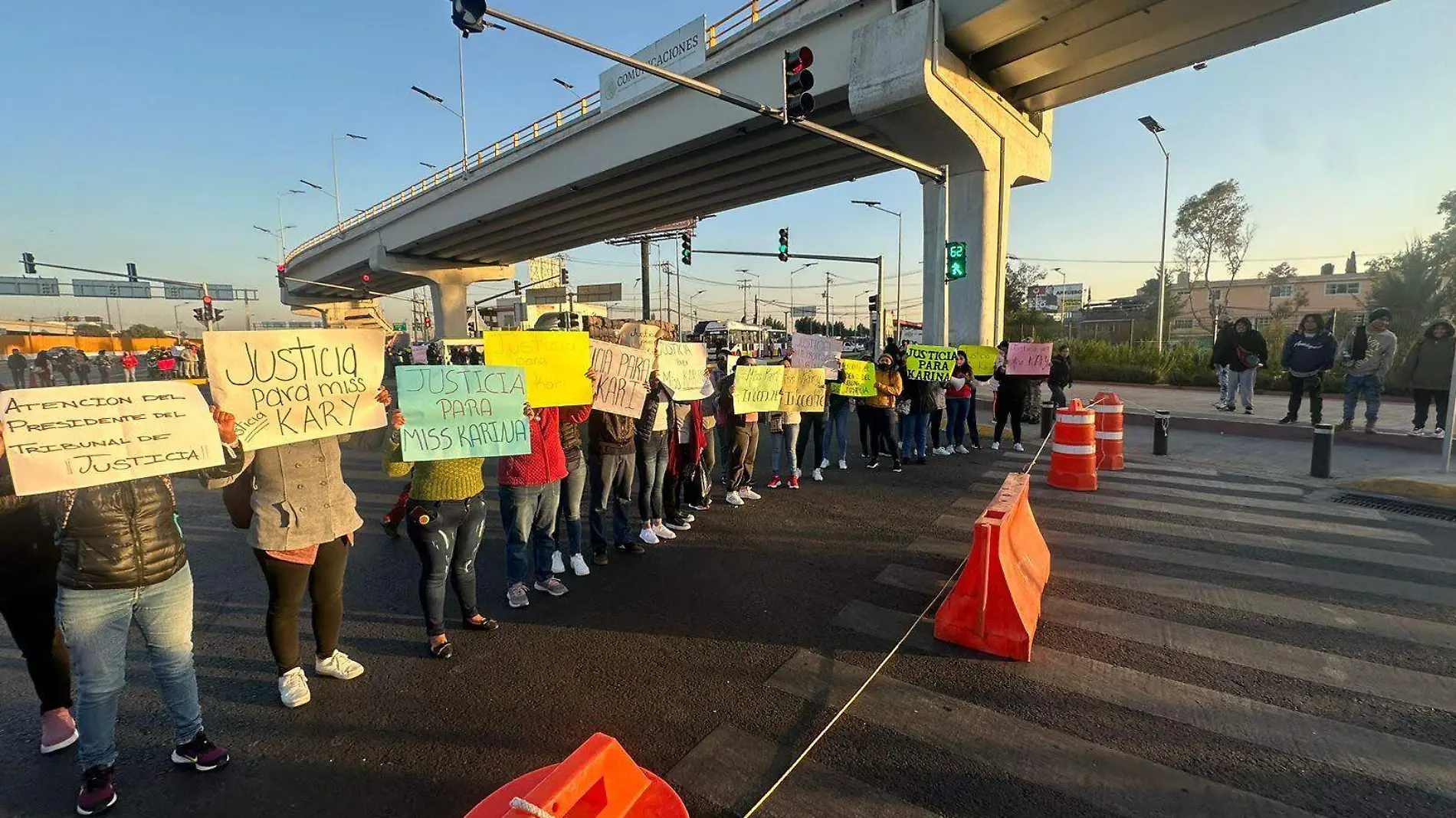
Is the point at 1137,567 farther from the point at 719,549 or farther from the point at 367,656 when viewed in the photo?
the point at 367,656

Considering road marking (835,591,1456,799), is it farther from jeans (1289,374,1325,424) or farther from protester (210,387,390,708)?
jeans (1289,374,1325,424)

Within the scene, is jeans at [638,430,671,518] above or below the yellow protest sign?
below

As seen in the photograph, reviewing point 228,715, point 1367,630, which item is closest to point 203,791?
point 228,715

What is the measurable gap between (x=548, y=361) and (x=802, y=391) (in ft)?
13.9

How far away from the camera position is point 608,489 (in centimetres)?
550

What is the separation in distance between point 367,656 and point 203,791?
1.19m

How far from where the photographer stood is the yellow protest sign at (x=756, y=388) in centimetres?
719

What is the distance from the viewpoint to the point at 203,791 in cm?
275

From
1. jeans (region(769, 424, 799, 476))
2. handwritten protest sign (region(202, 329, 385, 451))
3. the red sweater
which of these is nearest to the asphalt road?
the red sweater

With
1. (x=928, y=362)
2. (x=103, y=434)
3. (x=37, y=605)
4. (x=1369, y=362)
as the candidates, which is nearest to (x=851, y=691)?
(x=103, y=434)

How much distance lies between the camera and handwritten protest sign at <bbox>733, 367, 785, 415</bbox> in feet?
23.6

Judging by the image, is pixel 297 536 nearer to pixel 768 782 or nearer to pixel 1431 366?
pixel 768 782

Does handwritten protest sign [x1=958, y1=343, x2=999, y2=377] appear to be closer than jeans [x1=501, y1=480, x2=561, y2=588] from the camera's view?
No

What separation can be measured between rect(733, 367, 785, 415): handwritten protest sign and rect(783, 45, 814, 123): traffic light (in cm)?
442
